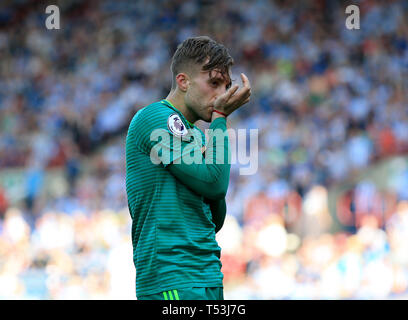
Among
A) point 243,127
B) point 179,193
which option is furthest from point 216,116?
point 243,127

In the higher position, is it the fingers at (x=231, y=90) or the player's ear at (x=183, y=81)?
the player's ear at (x=183, y=81)

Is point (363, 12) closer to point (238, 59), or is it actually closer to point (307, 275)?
point (238, 59)

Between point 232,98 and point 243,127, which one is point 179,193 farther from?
point 243,127

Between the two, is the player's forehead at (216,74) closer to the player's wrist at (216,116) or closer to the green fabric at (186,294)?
the player's wrist at (216,116)

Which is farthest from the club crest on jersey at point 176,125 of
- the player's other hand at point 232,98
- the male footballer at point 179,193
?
the player's other hand at point 232,98

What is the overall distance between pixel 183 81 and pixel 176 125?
20cm

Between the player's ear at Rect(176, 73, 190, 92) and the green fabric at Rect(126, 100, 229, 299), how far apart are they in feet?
0.35

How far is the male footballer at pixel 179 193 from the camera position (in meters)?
1.76

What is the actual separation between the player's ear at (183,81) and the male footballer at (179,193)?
1.8 inches

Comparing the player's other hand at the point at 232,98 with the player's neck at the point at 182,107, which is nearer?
the player's other hand at the point at 232,98

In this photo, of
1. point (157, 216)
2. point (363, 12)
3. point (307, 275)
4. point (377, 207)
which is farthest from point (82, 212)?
point (157, 216)

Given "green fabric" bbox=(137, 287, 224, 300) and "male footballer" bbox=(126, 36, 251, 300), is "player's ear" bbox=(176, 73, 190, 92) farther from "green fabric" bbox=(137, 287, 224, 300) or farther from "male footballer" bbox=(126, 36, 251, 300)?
"green fabric" bbox=(137, 287, 224, 300)

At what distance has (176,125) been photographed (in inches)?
71.9
